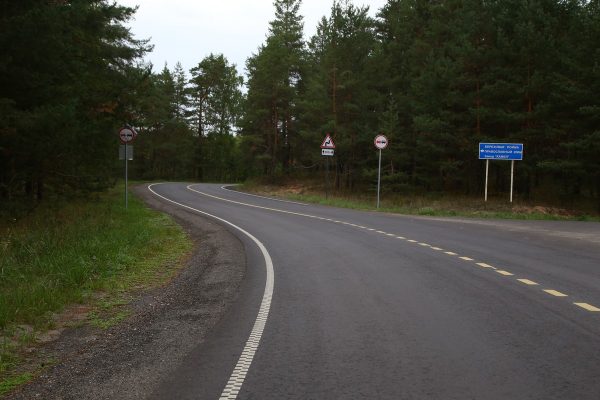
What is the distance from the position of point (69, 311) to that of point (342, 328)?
3952 millimetres

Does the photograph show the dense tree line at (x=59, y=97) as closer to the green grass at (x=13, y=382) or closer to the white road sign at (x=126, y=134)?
the white road sign at (x=126, y=134)

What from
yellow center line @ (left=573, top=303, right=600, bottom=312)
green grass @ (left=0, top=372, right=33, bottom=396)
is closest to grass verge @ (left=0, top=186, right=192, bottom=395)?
green grass @ (left=0, top=372, right=33, bottom=396)

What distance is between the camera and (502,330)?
5.89 m

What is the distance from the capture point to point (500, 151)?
86.2 ft

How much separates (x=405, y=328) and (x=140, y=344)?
10.0ft

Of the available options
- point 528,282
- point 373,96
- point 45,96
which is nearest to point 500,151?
point 373,96

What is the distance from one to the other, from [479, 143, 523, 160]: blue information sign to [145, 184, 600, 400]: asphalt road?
47.2 ft

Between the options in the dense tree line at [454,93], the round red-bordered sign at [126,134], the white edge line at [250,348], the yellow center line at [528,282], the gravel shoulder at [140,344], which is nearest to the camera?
the white edge line at [250,348]

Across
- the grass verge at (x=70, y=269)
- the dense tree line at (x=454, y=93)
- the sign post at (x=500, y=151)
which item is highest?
the dense tree line at (x=454, y=93)

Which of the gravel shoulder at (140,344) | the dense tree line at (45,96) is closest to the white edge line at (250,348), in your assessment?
the gravel shoulder at (140,344)

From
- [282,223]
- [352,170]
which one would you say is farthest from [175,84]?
[282,223]

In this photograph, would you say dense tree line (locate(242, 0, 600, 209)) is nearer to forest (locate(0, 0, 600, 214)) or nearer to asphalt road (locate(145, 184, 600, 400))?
forest (locate(0, 0, 600, 214))

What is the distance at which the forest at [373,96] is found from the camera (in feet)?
46.2

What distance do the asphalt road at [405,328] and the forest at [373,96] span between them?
7.99m
